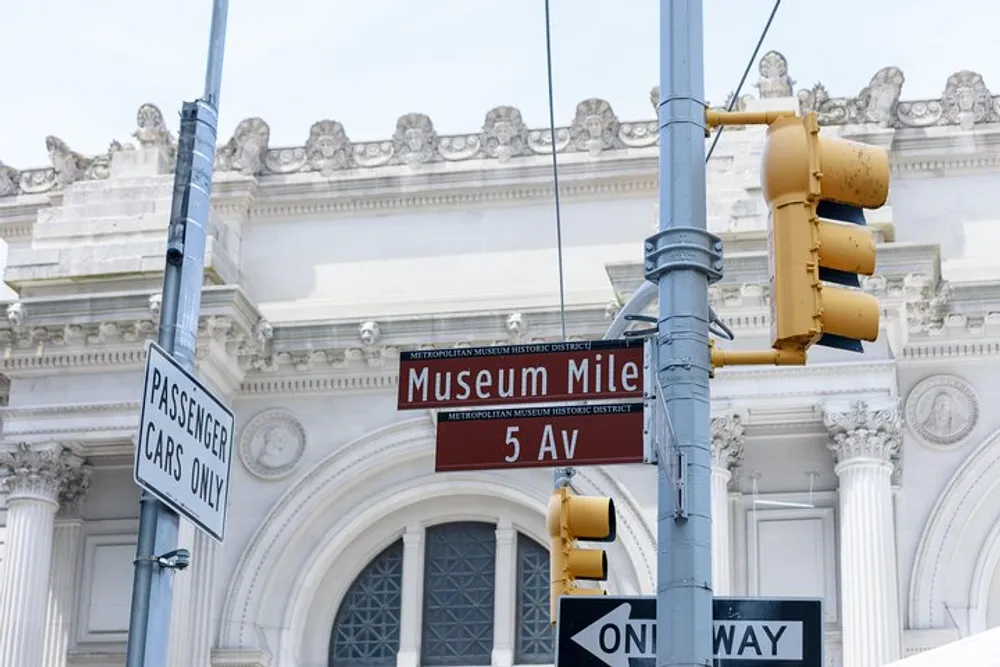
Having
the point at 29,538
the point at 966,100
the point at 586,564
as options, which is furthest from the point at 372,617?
the point at 586,564

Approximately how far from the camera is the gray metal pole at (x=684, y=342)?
10133 millimetres

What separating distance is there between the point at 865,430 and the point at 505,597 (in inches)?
224

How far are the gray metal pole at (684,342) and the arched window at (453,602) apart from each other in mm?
17550

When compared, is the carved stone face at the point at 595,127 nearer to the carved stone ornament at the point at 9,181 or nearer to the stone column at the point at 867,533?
the stone column at the point at 867,533

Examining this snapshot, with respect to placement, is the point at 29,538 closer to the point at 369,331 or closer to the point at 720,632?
the point at 369,331

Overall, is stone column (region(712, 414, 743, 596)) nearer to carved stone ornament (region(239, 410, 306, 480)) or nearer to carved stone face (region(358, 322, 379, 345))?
carved stone face (region(358, 322, 379, 345))

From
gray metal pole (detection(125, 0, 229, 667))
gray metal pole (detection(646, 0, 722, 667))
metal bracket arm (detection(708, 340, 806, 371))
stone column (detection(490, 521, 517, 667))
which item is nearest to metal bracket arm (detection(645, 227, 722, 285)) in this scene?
gray metal pole (detection(646, 0, 722, 667))

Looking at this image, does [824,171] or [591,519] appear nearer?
[824,171]

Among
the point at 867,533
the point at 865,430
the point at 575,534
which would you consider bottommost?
the point at 575,534

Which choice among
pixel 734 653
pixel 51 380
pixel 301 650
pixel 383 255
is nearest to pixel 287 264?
pixel 383 255

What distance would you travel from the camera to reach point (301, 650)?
28406 mm

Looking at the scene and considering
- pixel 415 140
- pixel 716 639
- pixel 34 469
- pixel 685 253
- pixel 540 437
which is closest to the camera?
pixel 685 253

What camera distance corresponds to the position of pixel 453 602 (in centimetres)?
2834

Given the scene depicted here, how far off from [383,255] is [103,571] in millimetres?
6375
